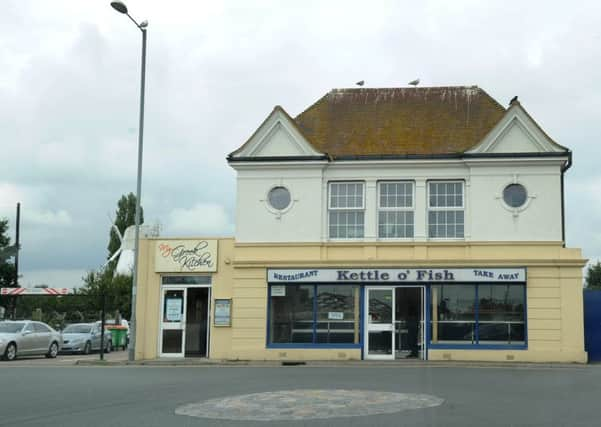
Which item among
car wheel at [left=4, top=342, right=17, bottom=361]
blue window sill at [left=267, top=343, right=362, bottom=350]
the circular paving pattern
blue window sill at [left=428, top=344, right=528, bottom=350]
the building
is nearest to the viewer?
the circular paving pattern

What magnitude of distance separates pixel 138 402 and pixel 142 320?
1272 cm

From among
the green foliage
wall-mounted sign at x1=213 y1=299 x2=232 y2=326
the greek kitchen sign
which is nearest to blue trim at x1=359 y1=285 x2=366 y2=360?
the greek kitchen sign

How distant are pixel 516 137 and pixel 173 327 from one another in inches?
489

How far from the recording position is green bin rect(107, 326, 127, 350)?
125 feet

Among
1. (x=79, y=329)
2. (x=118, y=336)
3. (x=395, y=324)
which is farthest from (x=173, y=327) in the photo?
(x=118, y=336)

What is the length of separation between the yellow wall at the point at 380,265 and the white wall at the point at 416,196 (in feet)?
1.40

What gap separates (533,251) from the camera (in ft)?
79.8

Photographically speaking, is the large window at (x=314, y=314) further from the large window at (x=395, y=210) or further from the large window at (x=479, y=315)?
the large window at (x=479, y=315)


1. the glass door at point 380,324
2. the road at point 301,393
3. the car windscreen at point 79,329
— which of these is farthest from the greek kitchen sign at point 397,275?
the car windscreen at point 79,329

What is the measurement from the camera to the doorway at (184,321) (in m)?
26.1

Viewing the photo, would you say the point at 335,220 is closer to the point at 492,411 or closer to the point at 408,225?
the point at 408,225

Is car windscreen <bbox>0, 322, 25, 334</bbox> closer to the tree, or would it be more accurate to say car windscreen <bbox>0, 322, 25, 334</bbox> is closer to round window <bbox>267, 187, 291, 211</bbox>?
round window <bbox>267, 187, 291, 211</bbox>

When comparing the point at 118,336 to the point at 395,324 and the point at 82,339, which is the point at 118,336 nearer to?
the point at 82,339

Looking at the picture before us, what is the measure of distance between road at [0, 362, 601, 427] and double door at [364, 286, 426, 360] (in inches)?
84.8
